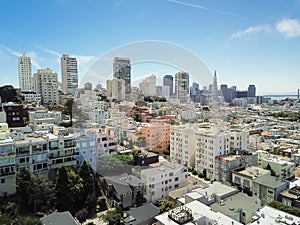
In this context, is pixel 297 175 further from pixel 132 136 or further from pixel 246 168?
pixel 132 136

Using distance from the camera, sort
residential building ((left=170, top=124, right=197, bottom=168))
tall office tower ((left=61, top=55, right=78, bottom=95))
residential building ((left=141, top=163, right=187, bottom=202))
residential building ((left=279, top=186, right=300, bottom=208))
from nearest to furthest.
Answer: residential building ((left=279, top=186, right=300, bottom=208))
residential building ((left=141, top=163, right=187, bottom=202))
residential building ((left=170, top=124, right=197, bottom=168))
tall office tower ((left=61, top=55, right=78, bottom=95))

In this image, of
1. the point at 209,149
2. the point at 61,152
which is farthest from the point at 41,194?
the point at 209,149

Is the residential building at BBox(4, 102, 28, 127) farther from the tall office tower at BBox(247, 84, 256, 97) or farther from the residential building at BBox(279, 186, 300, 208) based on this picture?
the tall office tower at BBox(247, 84, 256, 97)

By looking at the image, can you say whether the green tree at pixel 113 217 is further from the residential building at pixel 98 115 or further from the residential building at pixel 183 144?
the residential building at pixel 183 144

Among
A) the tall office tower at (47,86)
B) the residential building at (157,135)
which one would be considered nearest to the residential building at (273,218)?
the residential building at (157,135)

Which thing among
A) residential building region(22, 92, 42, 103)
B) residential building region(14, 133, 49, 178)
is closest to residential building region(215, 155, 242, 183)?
residential building region(14, 133, 49, 178)

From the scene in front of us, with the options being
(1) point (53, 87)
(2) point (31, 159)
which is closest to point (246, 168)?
(2) point (31, 159)

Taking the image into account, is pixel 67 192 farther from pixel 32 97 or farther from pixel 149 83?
pixel 32 97
